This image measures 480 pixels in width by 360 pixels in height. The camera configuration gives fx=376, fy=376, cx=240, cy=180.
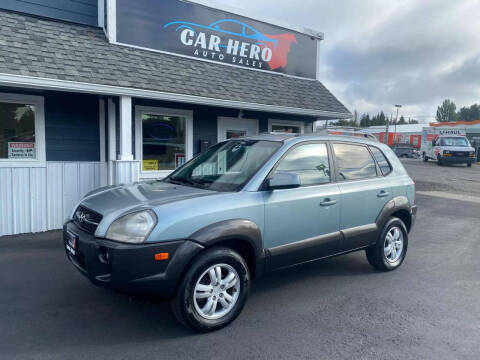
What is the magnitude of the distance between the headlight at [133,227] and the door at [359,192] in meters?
2.22

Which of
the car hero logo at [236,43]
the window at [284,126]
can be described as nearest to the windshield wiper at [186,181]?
the car hero logo at [236,43]

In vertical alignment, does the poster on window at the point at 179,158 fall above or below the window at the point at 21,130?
below

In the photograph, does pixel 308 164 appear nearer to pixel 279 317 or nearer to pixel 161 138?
pixel 279 317

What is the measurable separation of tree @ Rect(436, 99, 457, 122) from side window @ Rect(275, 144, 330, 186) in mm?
120258

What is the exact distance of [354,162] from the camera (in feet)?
15.1

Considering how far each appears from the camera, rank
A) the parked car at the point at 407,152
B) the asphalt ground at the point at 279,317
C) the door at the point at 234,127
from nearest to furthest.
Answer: the asphalt ground at the point at 279,317 < the door at the point at 234,127 < the parked car at the point at 407,152

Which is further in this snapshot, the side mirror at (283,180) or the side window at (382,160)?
the side window at (382,160)

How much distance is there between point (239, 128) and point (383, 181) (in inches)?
196

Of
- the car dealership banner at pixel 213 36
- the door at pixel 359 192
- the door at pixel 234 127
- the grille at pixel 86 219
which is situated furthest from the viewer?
the door at pixel 234 127

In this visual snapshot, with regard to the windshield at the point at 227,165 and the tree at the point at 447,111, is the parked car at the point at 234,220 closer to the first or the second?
the windshield at the point at 227,165

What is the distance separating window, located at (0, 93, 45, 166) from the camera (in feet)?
21.3

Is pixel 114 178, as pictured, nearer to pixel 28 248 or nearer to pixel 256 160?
pixel 28 248

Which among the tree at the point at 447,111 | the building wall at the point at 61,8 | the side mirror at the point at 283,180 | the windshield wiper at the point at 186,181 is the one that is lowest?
the windshield wiper at the point at 186,181

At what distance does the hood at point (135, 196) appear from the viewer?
10.6 feet
